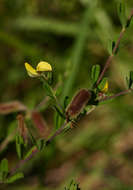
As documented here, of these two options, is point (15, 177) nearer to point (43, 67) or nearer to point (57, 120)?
point (57, 120)

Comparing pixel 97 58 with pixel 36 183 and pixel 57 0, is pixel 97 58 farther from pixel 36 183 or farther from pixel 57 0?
pixel 36 183

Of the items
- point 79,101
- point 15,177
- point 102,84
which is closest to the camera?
point 79,101

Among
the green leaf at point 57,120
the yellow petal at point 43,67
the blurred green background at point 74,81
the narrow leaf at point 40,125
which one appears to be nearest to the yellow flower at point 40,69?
the yellow petal at point 43,67

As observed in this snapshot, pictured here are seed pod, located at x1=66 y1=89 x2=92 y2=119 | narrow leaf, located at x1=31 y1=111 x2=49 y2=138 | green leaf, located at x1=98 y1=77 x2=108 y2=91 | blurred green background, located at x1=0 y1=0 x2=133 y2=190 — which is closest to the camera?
seed pod, located at x1=66 y1=89 x2=92 y2=119

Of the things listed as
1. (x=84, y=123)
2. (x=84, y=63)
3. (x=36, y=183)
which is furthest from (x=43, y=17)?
(x=36, y=183)

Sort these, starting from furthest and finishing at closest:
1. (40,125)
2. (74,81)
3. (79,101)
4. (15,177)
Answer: (74,81) < (40,125) < (15,177) < (79,101)

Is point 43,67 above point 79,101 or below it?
above

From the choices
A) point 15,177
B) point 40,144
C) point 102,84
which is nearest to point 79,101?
point 102,84

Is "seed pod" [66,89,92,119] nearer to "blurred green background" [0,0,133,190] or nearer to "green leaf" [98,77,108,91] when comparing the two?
"green leaf" [98,77,108,91]

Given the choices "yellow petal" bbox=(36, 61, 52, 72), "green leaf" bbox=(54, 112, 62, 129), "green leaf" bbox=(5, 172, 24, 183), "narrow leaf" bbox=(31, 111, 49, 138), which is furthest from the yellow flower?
"narrow leaf" bbox=(31, 111, 49, 138)
